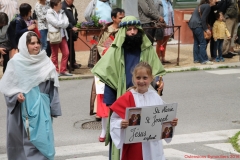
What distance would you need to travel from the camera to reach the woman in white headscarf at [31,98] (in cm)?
710

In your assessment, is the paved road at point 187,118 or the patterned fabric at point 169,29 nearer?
the paved road at point 187,118

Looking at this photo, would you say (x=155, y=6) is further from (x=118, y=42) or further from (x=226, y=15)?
(x=118, y=42)

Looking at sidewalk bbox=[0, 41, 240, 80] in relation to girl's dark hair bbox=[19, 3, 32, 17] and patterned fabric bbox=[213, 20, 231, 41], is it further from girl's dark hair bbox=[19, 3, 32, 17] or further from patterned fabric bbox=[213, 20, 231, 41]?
girl's dark hair bbox=[19, 3, 32, 17]

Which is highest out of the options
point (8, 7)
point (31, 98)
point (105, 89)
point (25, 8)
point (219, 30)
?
point (25, 8)

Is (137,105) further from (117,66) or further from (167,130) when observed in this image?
(117,66)

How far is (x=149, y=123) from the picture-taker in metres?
6.02

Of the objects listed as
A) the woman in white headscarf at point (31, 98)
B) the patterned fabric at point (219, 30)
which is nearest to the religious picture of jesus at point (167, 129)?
the woman in white headscarf at point (31, 98)

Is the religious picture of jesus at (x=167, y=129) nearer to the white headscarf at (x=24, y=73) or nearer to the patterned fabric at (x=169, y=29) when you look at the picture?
the white headscarf at (x=24, y=73)

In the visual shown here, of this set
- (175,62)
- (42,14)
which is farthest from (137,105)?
(175,62)

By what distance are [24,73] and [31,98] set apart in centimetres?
28

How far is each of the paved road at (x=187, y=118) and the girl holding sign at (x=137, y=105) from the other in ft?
6.74

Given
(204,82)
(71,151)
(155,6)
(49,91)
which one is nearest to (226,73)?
(204,82)

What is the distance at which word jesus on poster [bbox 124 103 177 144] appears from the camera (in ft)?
19.3

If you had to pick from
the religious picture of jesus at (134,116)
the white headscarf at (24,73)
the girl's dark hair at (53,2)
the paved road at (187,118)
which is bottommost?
the paved road at (187,118)
